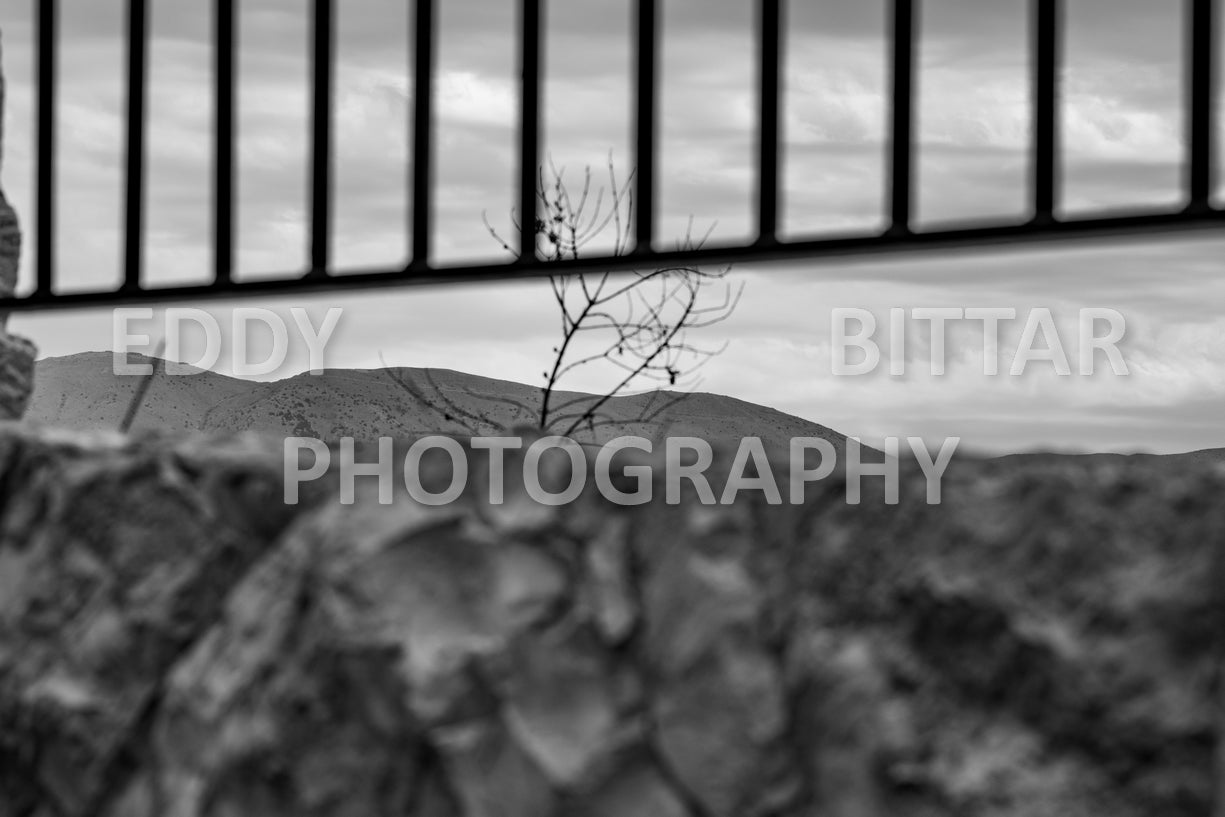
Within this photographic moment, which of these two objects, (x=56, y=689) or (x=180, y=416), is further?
(x=180, y=416)

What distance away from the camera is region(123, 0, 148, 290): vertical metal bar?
3.45m

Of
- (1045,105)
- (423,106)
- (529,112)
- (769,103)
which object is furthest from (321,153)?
(1045,105)

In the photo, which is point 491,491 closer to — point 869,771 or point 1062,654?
point 869,771

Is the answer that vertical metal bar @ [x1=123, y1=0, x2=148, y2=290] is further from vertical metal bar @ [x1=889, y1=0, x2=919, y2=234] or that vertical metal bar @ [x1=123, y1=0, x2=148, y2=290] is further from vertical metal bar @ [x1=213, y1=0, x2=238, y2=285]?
vertical metal bar @ [x1=889, y1=0, x2=919, y2=234]

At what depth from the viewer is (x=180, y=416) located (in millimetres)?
8352

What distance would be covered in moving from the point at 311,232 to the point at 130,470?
0.71m

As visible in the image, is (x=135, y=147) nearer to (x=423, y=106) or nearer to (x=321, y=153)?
(x=321, y=153)

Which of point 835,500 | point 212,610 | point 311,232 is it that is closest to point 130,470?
point 212,610

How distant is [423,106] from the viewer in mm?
3068

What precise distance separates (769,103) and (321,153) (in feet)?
3.42

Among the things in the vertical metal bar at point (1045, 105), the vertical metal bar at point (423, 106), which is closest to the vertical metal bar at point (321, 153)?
the vertical metal bar at point (423, 106)

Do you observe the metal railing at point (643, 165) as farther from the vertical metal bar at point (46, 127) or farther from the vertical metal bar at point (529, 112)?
the vertical metal bar at point (46, 127)

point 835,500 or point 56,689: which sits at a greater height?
point 835,500

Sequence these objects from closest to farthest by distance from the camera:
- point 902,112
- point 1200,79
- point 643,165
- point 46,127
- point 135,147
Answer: point 1200,79 → point 902,112 → point 643,165 → point 135,147 → point 46,127
